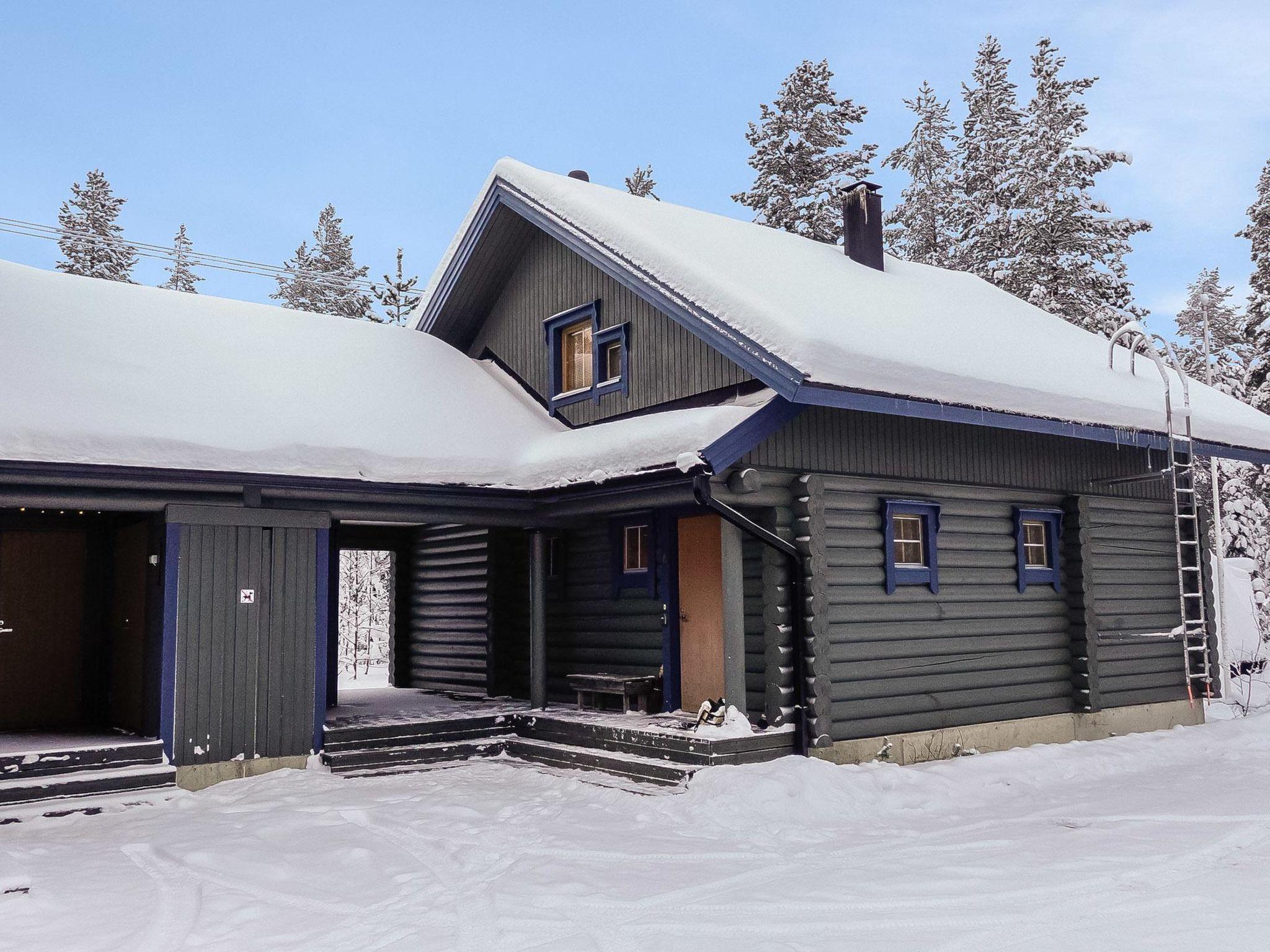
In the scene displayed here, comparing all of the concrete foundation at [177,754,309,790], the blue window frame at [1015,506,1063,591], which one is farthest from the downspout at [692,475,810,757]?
the concrete foundation at [177,754,309,790]

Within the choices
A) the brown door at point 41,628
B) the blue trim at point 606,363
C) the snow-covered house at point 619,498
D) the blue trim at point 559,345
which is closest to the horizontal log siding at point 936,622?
the snow-covered house at point 619,498

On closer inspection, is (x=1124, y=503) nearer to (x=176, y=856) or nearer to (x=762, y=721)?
(x=762, y=721)

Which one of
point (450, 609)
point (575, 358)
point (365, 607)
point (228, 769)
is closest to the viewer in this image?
point (228, 769)

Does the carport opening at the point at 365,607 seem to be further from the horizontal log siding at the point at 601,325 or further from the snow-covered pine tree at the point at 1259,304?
the snow-covered pine tree at the point at 1259,304

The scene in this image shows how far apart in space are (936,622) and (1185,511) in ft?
17.4

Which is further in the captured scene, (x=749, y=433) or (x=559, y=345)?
(x=559, y=345)

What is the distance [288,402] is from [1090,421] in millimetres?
8753

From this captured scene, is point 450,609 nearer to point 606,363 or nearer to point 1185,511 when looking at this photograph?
point 606,363

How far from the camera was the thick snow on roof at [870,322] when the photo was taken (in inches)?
403

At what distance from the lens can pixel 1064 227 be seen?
25.0 m

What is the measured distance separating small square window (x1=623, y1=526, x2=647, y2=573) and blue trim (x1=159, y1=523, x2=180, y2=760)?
4860 mm

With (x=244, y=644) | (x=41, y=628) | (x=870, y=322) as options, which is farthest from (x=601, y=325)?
(x=41, y=628)

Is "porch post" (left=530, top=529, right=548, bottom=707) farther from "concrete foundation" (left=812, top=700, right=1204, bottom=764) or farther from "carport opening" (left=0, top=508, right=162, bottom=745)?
"carport opening" (left=0, top=508, right=162, bottom=745)

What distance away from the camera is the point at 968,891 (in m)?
6.60
